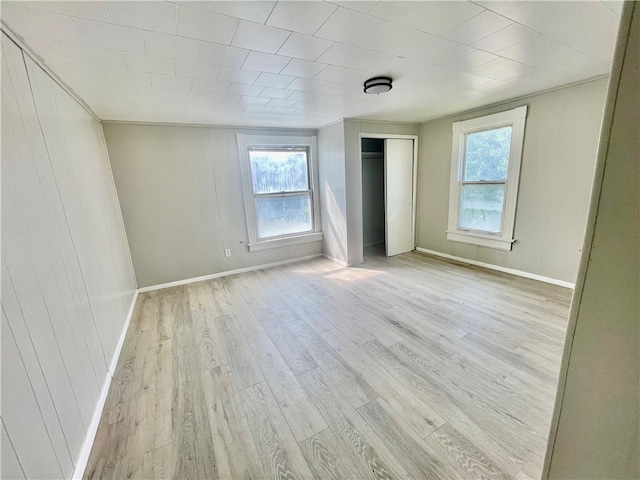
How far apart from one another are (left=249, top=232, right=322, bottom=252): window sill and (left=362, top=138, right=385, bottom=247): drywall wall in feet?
3.65

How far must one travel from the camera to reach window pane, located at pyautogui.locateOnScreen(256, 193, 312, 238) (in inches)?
167

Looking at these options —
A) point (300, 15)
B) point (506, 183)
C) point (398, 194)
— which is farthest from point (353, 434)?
point (398, 194)

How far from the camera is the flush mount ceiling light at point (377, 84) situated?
222cm

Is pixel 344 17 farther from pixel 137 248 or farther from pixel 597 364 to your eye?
pixel 137 248

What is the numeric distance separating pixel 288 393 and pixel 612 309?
169 centimetres

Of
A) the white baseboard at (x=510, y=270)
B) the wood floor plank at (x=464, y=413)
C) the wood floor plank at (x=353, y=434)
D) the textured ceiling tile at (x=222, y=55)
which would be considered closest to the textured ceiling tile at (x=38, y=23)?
the textured ceiling tile at (x=222, y=55)

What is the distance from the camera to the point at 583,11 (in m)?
1.42

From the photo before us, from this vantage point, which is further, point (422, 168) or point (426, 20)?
point (422, 168)

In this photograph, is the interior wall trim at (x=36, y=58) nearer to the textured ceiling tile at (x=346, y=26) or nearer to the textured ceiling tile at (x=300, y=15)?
the textured ceiling tile at (x=300, y=15)

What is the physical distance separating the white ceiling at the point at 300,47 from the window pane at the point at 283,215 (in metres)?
1.72

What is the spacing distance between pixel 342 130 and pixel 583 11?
2647 millimetres

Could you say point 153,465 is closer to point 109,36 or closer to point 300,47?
point 109,36

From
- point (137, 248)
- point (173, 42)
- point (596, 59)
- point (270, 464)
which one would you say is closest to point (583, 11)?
point (596, 59)

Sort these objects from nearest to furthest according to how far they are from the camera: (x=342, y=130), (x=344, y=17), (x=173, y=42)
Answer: (x=344, y=17)
(x=173, y=42)
(x=342, y=130)
